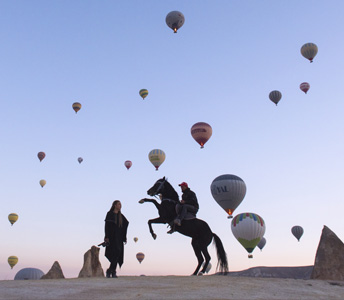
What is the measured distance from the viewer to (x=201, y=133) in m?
44.8

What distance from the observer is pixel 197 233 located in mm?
13344

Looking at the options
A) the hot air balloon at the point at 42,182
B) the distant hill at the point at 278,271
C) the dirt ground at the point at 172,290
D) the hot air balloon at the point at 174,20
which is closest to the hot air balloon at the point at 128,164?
the hot air balloon at the point at 42,182

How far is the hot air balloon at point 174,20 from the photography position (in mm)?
52969

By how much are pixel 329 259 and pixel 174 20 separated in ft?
143

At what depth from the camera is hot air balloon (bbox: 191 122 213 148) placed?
147ft

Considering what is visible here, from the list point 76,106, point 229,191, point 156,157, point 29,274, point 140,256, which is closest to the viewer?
point 229,191

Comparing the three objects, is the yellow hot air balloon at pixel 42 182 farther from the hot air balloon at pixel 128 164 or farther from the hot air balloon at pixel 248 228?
the hot air balloon at pixel 248 228

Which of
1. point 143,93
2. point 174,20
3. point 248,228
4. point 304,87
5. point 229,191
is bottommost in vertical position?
point 248,228

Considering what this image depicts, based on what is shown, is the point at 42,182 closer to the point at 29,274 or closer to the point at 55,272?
the point at 29,274

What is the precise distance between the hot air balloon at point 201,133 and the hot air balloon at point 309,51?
22.3m

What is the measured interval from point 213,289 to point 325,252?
9.41 meters

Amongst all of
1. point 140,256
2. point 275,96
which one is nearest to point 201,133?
point 275,96

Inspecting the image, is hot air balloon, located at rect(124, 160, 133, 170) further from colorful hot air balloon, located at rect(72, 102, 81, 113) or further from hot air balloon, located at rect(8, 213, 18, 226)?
hot air balloon, located at rect(8, 213, 18, 226)

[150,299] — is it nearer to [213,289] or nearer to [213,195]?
[213,289]
